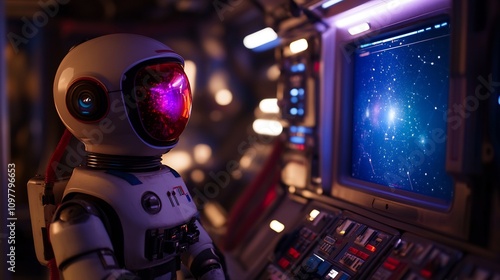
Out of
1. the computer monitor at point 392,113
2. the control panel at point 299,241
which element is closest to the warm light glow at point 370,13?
the computer monitor at point 392,113

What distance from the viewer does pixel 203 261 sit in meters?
Result: 2.05

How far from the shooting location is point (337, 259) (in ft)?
6.61

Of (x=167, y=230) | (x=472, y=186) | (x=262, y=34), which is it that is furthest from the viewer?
(x=262, y=34)

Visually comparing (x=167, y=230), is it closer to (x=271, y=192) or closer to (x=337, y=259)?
(x=337, y=259)

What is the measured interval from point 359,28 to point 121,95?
137cm

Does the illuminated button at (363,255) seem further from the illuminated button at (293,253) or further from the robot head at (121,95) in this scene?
the robot head at (121,95)

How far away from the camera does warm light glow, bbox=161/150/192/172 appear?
16.9 ft

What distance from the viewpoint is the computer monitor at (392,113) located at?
1.79 metres

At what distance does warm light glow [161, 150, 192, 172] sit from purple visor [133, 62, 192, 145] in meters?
3.26

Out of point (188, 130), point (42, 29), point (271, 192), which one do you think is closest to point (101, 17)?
point (42, 29)

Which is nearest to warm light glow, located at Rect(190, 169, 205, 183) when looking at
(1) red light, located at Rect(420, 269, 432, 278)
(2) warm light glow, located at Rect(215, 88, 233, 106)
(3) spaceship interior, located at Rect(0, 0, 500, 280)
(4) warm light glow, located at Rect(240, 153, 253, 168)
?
(4) warm light glow, located at Rect(240, 153, 253, 168)

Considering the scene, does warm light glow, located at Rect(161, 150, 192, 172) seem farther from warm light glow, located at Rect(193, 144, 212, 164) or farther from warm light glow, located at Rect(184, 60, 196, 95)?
warm light glow, located at Rect(184, 60, 196, 95)

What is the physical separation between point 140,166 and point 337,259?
3.50 ft

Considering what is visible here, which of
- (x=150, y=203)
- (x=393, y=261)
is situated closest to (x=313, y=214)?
(x=393, y=261)
